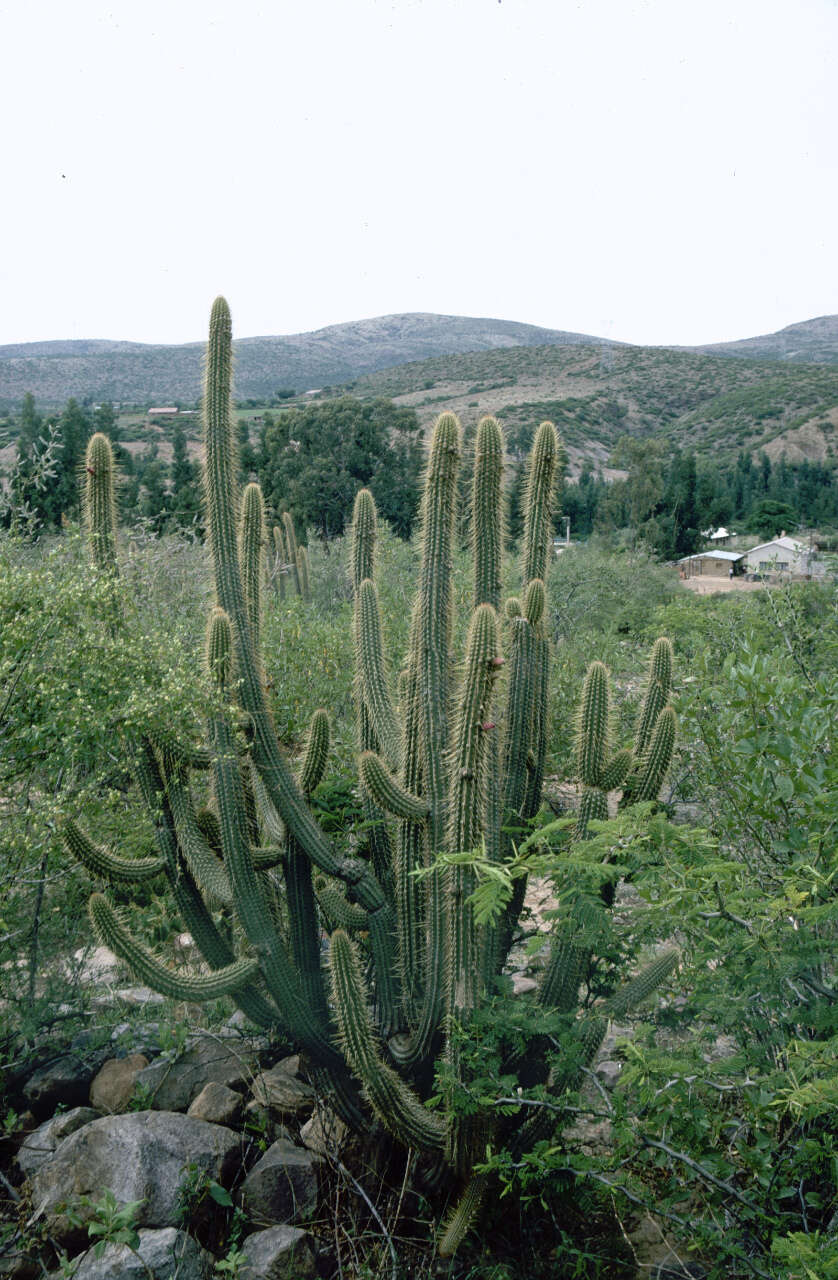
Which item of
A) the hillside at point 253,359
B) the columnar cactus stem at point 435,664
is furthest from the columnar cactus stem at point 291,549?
the hillside at point 253,359

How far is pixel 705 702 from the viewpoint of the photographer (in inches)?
195

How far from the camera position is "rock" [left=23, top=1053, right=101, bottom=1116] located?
193 inches

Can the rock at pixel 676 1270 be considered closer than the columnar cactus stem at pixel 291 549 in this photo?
Yes

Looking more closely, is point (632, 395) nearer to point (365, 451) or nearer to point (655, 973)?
point (365, 451)

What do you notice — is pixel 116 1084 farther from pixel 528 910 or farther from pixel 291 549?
pixel 291 549

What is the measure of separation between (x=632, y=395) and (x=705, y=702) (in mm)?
61133

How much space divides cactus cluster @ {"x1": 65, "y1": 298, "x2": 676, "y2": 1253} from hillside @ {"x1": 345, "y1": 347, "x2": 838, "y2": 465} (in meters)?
42.4

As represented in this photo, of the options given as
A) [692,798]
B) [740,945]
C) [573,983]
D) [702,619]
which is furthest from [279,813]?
[702,619]

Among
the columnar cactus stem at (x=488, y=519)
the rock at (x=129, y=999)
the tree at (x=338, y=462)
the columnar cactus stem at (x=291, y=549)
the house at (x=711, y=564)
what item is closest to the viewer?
the columnar cactus stem at (x=488, y=519)

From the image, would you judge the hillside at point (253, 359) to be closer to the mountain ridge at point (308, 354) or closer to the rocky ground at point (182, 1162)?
the mountain ridge at point (308, 354)

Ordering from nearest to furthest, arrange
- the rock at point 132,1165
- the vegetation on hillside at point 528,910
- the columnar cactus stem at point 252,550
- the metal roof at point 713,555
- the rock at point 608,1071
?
the vegetation on hillside at point 528,910 < the rock at point 132,1165 < the columnar cactus stem at point 252,550 < the rock at point 608,1071 < the metal roof at point 713,555

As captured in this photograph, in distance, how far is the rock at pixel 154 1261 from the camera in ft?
11.9

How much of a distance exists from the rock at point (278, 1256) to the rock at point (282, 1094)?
2.83 ft

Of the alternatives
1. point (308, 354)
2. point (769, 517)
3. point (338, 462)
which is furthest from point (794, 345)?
point (338, 462)
